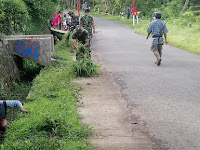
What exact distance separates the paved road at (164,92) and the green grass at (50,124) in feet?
3.95

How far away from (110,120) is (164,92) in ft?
7.69

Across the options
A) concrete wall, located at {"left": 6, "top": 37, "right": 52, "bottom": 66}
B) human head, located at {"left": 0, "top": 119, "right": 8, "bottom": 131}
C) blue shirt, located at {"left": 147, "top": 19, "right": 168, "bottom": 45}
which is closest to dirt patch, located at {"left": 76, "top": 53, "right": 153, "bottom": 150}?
human head, located at {"left": 0, "top": 119, "right": 8, "bottom": 131}

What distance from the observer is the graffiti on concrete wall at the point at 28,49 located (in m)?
9.97

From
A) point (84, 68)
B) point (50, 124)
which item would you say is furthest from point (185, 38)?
point (50, 124)

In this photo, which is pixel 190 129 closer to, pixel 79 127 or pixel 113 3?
pixel 79 127

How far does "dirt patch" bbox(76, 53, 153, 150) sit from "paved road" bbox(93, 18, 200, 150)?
0.18 m

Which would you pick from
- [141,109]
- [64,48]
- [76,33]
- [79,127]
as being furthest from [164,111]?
[64,48]

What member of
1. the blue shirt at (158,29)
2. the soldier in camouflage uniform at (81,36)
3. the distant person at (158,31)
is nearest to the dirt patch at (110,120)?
the soldier in camouflage uniform at (81,36)

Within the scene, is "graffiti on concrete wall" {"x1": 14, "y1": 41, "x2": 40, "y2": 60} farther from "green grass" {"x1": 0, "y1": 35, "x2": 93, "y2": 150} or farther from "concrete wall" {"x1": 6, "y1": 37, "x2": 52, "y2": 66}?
"green grass" {"x1": 0, "y1": 35, "x2": 93, "y2": 150}

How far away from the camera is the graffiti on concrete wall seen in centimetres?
997

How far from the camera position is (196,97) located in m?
7.35

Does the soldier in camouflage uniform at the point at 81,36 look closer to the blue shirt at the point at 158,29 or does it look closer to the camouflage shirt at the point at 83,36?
the camouflage shirt at the point at 83,36

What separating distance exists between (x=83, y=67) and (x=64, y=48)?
5820mm

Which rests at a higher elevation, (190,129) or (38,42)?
(38,42)
